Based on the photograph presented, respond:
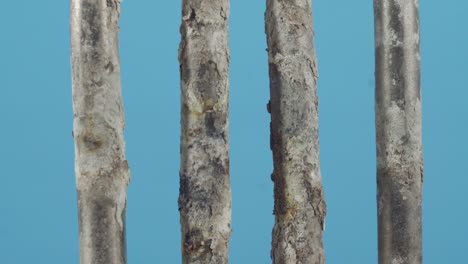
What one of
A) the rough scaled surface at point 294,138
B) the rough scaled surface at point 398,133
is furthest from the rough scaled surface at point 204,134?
the rough scaled surface at point 398,133

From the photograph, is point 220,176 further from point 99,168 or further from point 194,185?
point 99,168

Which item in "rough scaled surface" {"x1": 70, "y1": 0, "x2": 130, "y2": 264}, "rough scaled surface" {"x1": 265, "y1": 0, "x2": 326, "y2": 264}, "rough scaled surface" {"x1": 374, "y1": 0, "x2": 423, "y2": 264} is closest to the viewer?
"rough scaled surface" {"x1": 70, "y1": 0, "x2": 130, "y2": 264}

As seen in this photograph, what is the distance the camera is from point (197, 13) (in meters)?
9.85

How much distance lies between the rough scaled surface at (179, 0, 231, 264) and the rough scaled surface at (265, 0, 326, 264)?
55 cm

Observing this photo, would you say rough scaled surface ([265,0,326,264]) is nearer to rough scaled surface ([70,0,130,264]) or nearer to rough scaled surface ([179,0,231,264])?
rough scaled surface ([179,0,231,264])

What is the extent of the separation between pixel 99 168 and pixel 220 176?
3.90ft

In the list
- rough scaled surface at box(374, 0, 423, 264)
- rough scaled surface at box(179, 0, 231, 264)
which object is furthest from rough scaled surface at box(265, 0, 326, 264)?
rough scaled surface at box(374, 0, 423, 264)

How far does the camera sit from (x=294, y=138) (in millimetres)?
10023

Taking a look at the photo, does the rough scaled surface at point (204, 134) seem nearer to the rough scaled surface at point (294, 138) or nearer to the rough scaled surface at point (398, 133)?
the rough scaled surface at point (294, 138)

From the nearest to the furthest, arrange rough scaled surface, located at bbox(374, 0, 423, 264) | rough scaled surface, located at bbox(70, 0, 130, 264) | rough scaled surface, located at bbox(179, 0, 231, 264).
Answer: rough scaled surface, located at bbox(70, 0, 130, 264) < rough scaled surface, located at bbox(179, 0, 231, 264) < rough scaled surface, located at bbox(374, 0, 423, 264)

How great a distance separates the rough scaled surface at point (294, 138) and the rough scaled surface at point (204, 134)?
1.81 ft

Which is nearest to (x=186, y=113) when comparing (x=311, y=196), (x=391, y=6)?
(x=311, y=196)

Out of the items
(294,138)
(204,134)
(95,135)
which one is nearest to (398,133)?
(294,138)

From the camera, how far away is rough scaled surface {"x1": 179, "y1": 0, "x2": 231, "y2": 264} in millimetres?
9625
